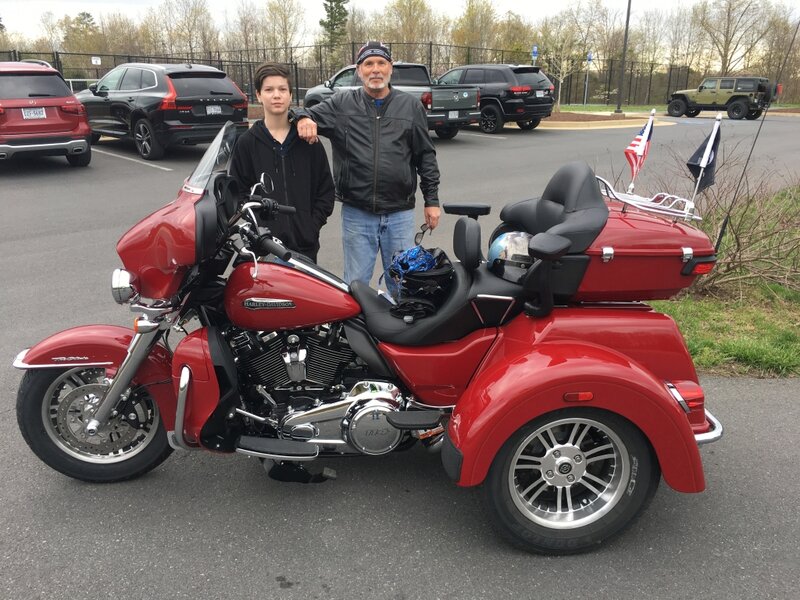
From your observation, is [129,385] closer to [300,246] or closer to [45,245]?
[300,246]

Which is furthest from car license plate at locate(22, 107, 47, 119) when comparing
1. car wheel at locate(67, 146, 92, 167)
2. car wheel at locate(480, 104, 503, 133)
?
car wheel at locate(480, 104, 503, 133)

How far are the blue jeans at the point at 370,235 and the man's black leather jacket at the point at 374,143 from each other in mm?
71

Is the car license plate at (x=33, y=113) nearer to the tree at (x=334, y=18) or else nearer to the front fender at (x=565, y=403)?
the front fender at (x=565, y=403)

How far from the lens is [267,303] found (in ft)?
8.44

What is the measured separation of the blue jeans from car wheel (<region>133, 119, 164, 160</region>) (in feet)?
29.5

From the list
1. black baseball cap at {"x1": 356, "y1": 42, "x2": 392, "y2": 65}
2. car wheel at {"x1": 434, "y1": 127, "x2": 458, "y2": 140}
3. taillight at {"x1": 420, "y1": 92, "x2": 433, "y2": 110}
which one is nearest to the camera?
black baseball cap at {"x1": 356, "y1": 42, "x2": 392, "y2": 65}

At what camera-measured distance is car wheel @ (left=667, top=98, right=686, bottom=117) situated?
28.9 m

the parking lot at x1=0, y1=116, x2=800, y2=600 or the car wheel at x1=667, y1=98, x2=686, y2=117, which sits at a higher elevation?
the car wheel at x1=667, y1=98, x2=686, y2=117

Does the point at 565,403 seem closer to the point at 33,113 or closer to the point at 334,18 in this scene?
the point at 33,113

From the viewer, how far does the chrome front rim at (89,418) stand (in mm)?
2834

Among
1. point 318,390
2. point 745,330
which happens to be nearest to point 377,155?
point 318,390

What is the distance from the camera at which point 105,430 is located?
2.86 m

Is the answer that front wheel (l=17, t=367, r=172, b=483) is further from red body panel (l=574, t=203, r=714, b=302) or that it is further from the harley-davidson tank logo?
red body panel (l=574, t=203, r=714, b=302)

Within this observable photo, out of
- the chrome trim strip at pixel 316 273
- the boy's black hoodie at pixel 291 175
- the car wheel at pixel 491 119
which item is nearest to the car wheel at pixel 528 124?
the car wheel at pixel 491 119
